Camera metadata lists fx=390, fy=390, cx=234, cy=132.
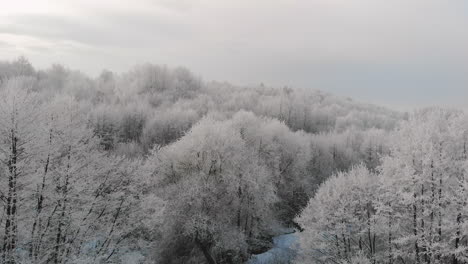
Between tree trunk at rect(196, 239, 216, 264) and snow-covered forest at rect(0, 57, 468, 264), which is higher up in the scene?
snow-covered forest at rect(0, 57, 468, 264)

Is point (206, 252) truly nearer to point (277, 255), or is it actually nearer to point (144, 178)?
point (277, 255)

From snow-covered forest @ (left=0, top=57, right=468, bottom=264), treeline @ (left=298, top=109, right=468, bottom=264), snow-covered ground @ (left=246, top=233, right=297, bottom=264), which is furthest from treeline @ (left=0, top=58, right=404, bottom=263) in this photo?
treeline @ (left=298, top=109, right=468, bottom=264)

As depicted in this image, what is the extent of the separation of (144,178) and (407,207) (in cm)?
1789

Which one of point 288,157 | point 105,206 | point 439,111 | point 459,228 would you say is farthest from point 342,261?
point 288,157

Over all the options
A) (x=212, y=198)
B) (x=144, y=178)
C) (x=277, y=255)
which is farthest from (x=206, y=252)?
(x=144, y=178)

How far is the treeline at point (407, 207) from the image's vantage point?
73.4 ft

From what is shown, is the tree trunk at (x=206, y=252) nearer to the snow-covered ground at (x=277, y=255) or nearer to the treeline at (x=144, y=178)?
the treeline at (x=144, y=178)

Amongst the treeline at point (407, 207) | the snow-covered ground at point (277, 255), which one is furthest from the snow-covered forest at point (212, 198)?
the snow-covered ground at point (277, 255)

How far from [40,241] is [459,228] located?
2187cm

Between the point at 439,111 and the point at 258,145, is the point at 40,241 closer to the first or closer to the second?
the point at 439,111

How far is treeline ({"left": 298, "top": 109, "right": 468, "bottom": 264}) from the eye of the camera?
22.4m

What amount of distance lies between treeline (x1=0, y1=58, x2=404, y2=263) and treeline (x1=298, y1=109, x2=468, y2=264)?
9.41 metres

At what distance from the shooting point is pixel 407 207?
25172 millimetres

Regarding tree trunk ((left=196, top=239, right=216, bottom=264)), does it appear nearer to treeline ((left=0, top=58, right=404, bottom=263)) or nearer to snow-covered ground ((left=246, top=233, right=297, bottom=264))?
treeline ((left=0, top=58, right=404, bottom=263))
